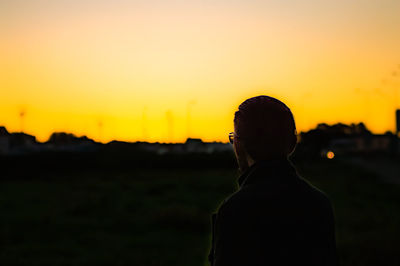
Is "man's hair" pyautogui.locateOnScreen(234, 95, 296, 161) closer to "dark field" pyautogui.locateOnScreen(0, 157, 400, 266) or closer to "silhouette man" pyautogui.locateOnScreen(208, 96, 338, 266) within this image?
"silhouette man" pyautogui.locateOnScreen(208, 96, 338, 266)

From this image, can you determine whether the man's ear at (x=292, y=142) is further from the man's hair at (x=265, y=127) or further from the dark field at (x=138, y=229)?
the dark field at (x=138, y=229)

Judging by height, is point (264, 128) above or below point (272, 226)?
above

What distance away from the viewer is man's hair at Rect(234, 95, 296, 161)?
2.37m

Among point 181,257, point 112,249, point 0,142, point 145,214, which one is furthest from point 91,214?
point 0,142

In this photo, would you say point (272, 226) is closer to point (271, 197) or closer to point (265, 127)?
point (271, 197)

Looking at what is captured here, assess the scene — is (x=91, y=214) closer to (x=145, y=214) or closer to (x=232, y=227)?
(x=145, y=214)

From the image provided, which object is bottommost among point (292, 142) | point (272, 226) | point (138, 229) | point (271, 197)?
point (138, 229)

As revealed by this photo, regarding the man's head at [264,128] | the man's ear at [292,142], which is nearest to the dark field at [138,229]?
the man's ear at [292,142]

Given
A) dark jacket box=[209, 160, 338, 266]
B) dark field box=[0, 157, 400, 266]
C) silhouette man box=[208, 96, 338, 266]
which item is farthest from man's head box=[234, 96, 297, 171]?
dark field box=[0, 157, 400, 266]

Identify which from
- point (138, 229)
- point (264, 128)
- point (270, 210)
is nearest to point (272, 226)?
point (270, 210)

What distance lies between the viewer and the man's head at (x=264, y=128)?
237cm

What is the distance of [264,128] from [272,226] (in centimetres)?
38

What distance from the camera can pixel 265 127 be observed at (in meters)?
Result: 2.36

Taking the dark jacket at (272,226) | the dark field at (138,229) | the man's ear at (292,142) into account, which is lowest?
the dark field at (138,229)
